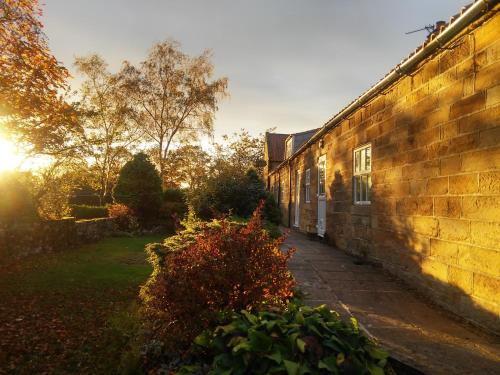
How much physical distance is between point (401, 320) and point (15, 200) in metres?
10.9

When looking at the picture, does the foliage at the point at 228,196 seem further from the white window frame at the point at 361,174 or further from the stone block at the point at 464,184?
the stone block at the point at 464,184

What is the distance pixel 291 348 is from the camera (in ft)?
8.84

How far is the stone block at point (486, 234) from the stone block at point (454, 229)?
138 mm

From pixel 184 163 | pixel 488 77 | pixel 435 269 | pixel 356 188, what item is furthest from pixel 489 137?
pixel 184 163

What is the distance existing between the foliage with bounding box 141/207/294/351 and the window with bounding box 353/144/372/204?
16.4ft

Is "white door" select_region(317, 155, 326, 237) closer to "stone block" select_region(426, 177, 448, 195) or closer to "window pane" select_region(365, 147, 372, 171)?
"window pane" select_region(365, 147, 372, 171)

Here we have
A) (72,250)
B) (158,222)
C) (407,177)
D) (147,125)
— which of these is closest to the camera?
(407,177)

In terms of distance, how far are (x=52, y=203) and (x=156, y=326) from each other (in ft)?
38.6

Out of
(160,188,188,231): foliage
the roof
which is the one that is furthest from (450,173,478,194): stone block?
the roof

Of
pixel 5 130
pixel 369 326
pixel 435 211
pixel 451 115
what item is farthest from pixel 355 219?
pixel 5 130

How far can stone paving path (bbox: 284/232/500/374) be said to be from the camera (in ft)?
10.6

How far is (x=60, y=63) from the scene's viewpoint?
12.2 meters

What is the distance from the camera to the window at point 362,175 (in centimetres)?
845

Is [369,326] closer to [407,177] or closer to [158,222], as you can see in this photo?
[407,177]
